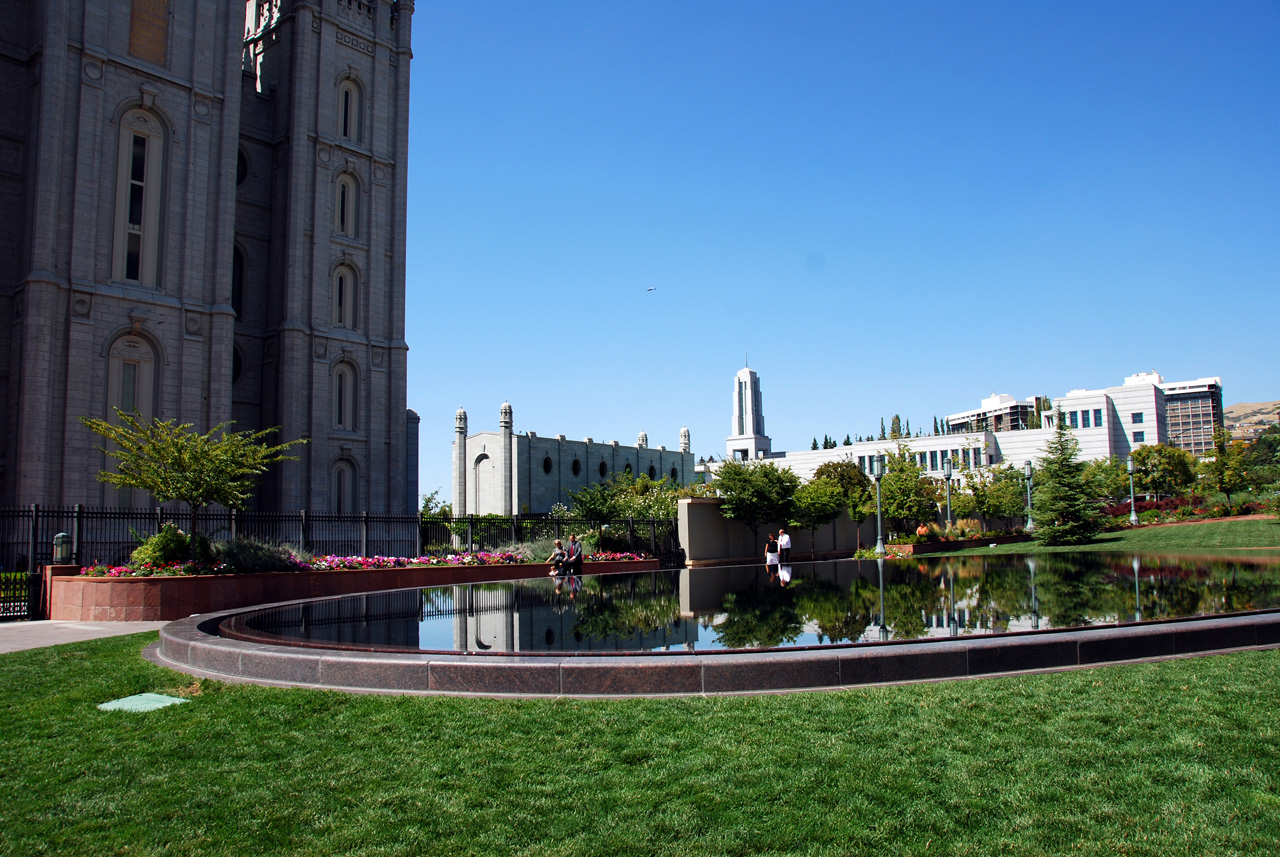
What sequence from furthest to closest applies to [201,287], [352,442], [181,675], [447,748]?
[352,442] < [201,287] < [181,675] < [447,748]

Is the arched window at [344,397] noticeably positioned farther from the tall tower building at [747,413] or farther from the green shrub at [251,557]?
the tall tower building at [747,413]

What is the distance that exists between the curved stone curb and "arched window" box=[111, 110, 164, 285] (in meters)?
26.2

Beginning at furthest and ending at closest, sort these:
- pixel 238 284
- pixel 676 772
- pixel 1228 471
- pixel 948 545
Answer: pixel 1228 471, pixel 948 545, pixel 238 284, pixel 676 772

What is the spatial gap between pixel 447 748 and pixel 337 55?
38809mm

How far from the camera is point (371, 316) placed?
38.2 metres

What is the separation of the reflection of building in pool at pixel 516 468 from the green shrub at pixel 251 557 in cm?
5219

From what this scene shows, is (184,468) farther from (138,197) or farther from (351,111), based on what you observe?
(351,111)

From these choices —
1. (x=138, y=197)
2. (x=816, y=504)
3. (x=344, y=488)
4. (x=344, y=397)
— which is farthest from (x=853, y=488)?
(x=138, y=197)

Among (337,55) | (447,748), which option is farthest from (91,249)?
(447,748)

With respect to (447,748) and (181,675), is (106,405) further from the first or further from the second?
(447,748)

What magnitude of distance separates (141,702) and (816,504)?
1182 inches

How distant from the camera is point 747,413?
166 metres

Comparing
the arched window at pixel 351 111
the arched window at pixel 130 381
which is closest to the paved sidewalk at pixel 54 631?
the arched window at pixel 130 381

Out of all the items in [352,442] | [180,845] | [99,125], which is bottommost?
[180,845]
